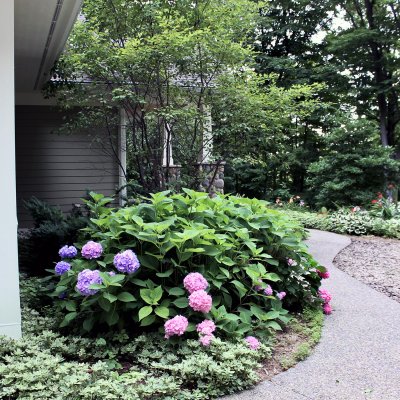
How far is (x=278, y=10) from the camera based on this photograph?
17.7 meters

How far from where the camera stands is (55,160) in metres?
8.62

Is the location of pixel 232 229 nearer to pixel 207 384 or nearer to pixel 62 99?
pixel 207 384

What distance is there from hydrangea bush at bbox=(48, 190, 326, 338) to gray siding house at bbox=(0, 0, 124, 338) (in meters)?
0.47

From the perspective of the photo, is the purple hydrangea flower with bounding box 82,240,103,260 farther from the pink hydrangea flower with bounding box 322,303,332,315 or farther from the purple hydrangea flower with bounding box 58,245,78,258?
the pink hydrangea flower with bounding box 322,303,332,315

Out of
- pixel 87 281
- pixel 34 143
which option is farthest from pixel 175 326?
pixel 34 143

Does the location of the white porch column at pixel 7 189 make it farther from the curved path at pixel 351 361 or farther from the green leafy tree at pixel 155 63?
the green leafy tree at pixel 155 63

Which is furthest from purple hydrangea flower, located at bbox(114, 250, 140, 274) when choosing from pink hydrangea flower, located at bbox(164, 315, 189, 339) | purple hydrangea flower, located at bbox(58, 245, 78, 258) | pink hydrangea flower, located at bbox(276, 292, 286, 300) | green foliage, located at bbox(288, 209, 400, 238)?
green foliage, located at bbox(288, 209, 400, 238)

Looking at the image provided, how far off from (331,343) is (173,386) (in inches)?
59.2

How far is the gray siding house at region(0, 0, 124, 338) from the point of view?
301cm

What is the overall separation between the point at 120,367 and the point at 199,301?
65cm

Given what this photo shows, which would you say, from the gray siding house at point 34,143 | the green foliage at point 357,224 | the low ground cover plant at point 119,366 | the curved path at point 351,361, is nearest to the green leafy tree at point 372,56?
the green foliage at point 357,224

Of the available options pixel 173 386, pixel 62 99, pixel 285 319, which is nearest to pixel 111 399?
pixel 173 386

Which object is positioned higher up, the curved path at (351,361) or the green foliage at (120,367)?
the green foliage at (120,367)

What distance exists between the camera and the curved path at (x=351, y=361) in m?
2.51
